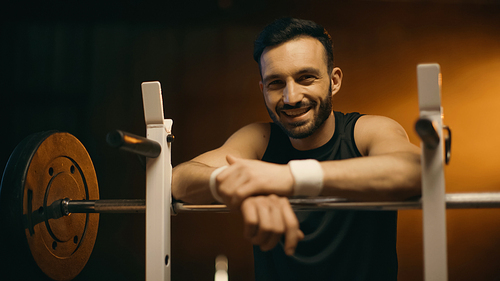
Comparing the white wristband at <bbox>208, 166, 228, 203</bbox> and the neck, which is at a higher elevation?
the neck

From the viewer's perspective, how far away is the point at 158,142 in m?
0.69

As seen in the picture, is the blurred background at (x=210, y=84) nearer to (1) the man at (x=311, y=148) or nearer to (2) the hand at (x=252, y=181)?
(1) the man at (x=311, y=148)

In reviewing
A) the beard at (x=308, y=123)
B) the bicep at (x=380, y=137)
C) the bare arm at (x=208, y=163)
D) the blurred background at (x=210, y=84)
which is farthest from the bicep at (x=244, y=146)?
the blurred background at (x=210, y=84)

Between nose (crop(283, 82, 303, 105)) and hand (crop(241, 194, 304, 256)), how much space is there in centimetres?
50

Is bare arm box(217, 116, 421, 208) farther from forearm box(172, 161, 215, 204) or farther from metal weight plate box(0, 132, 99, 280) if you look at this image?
metal weight plate box(0, 132, 99, 280)

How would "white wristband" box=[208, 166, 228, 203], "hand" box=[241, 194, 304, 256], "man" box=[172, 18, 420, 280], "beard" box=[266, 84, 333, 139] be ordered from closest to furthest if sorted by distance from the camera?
"hand" box=[241, 194, 304, 256]
"white wristband" box=[208, 166, 228, 203]
"man" box=[172, 18, 420, 280]
"beard" box=[266, 84, 333, 139]

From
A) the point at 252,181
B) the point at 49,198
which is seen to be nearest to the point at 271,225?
the point at 252,181

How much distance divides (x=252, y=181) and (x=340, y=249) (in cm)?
57

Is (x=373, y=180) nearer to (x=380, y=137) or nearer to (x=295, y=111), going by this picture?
(x=380, y=137)

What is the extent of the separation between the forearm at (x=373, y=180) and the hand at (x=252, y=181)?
3.2 inches

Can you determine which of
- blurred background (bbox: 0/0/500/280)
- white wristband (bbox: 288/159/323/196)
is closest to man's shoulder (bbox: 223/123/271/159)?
white wristband (bbox: 288/159/323/196)

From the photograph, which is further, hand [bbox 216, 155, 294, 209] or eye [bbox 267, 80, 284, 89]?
eye [bbox 267, 80, 284, 89]

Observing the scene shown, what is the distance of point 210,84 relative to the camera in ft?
6.59

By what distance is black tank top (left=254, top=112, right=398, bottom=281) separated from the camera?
38.3 inches
